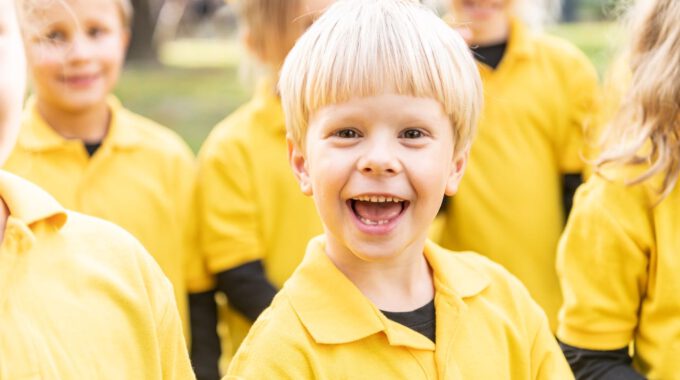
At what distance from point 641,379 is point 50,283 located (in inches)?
51.1

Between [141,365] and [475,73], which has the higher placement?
[475,73]

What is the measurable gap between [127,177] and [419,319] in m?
1.58

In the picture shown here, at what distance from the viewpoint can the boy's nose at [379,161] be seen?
192 centimetres

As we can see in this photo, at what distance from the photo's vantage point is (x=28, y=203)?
5.89 feet

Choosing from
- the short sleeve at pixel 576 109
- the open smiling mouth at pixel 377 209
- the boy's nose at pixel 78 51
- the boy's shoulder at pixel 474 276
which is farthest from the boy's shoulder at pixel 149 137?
the open smiling mouth at pixel 377 209

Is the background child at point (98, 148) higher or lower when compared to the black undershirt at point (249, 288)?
higher

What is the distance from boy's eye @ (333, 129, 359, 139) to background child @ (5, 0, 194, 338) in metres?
1.49

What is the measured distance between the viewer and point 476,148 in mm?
3629

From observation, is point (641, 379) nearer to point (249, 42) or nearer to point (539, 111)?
point (539, 111)

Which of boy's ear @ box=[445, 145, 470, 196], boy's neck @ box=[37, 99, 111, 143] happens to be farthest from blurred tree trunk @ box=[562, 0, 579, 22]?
boy's ear @ box=[445, 145, 470, 196]

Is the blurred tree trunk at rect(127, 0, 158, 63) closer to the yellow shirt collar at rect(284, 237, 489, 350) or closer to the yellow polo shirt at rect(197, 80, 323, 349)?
the yellow polo shirt at rect(197, 80, 323, 349)

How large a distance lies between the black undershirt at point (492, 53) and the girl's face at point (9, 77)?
87.6 inches

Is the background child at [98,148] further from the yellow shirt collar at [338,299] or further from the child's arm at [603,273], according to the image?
the child's arm at [603,273]

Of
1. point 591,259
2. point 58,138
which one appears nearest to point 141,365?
point 591,259
